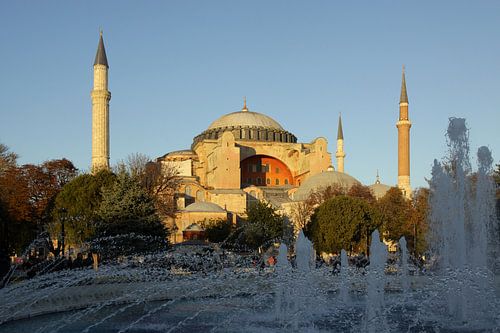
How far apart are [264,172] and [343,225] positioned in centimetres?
2809

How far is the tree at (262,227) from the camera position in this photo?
38706 millimetres

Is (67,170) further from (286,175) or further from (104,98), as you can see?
(286,175)

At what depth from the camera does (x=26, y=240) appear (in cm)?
3375

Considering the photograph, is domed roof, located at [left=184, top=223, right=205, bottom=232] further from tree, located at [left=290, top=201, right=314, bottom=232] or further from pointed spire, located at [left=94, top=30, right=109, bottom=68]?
pointed spire, located at [left=94, top=30, right=109, bottom=68]

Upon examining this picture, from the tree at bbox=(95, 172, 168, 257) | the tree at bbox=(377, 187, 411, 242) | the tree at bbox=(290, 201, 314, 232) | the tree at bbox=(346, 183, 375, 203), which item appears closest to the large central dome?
the tree at bbox=(290, 201, 314, 232)

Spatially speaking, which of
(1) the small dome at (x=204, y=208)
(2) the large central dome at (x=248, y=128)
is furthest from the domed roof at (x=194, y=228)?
(2) the large central dome at (x=248, y=128)

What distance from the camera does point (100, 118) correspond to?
40750 mm

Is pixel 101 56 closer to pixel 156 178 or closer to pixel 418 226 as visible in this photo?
pixel 156 178

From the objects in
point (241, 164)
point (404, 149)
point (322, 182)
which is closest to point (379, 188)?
point (322, 182)

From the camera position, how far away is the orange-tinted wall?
194 feet

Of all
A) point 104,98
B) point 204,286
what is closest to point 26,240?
point 104,98

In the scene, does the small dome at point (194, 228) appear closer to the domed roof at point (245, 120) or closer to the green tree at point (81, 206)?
the green tree at point (81, 206)

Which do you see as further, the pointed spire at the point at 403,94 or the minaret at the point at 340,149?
the minaret at the point at 340,149

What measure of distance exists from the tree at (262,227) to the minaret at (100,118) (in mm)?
9503
